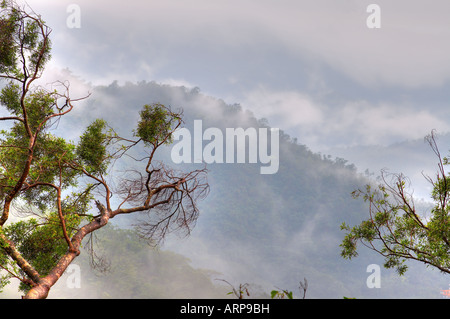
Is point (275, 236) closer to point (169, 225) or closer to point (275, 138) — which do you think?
point (275, 138)

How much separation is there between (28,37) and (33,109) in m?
1.98

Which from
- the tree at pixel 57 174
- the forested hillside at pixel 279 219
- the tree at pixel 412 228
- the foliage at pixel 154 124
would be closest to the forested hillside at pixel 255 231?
the forested hillside at pixel 279 219

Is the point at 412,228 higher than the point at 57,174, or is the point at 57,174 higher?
the point at 57,174

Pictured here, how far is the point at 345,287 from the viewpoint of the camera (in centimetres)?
7800

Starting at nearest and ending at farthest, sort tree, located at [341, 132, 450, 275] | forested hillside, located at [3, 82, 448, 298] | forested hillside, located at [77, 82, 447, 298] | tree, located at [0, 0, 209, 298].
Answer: tree, located at [0, 0, 209, 298] → tree, located at [341, 132, 450, 275] → forested hillside, located at [3, 82, 448, 298] → forested hillside, located at [77, 82, 447, 298]

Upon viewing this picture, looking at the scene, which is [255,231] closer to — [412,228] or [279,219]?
[279,219]

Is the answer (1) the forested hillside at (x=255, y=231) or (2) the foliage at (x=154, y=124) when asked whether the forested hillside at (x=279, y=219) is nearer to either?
(1) the forested hillside at (x=255, y=231)

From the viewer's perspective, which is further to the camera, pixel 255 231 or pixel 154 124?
pixel 255 231

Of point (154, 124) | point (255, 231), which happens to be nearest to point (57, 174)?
point (154, 124)

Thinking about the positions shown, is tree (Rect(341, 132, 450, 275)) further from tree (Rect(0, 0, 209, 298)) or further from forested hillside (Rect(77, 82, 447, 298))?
forested hillside (Rect(77, 82, 447, 298))

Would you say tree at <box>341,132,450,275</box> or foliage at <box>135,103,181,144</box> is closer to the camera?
tree at <box>341,132,450,275</box>

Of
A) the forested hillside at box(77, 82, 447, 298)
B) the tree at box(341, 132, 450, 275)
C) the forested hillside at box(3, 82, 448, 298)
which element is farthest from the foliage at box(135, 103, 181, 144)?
the forested hillside at box(77, 82, 447, 298)
